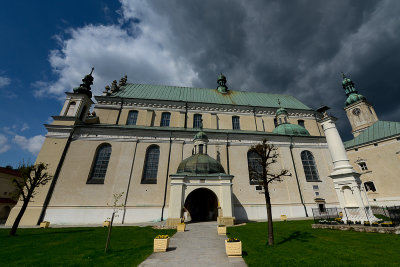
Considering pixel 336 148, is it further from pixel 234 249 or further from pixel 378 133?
pixel 378 133

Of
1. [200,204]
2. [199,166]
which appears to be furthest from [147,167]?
[200,204]

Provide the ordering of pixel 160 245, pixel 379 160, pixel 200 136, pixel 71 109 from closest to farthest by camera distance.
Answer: pixel 160 245
pixel 200 136
pixel 71 109
pixel 379 160

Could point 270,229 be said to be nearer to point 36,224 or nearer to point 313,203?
point 313,203

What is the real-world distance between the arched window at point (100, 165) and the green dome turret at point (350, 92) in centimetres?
5500

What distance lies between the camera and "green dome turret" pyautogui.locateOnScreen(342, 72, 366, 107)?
138ft

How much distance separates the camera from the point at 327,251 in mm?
7504

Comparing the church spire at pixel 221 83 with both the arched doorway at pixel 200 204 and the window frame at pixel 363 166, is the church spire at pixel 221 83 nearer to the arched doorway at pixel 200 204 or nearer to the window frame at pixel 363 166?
the arched doorway at pixel 200 204

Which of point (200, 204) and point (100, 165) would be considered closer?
point (100, 165)

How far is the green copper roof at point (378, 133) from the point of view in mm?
25908

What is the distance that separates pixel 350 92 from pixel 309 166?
35543mm

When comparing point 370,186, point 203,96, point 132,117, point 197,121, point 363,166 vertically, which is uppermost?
point 203,96

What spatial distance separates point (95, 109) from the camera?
83.6 feet

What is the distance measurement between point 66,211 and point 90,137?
8510 mm

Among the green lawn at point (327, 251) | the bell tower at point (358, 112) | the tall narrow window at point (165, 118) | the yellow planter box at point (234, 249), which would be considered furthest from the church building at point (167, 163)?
the bell tower at point (358, 112)
